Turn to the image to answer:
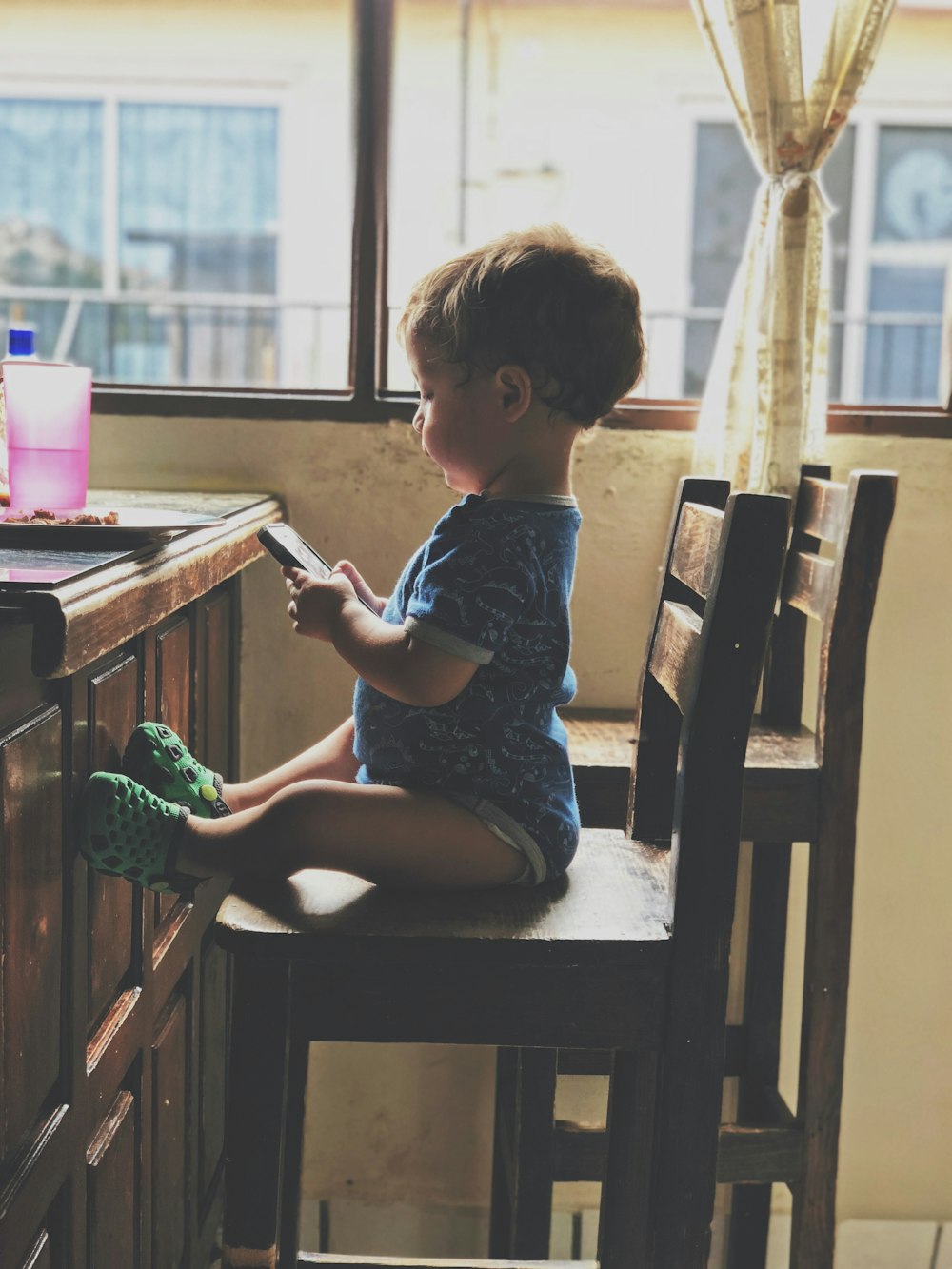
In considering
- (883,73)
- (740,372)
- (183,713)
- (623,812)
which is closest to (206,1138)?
(183,713)

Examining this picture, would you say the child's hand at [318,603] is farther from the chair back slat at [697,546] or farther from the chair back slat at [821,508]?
the chair back slat at [821,508]

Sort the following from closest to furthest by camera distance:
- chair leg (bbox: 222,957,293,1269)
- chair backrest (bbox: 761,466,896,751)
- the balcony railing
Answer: chair leg (bbox: 222,957,293,1269)
chair backrest (bbox: 761,466,896,751)
the balcony railing

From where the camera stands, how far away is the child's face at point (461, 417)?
119 cm

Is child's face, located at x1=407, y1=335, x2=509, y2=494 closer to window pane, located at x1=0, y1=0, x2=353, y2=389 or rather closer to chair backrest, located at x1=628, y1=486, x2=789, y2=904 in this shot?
chair backrest, located at x1=628, y1=486, x2=789, y2=904

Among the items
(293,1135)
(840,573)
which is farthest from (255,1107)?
(840,573)

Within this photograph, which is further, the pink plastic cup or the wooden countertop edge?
the pink plastic cup

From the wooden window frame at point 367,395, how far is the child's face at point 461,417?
775 mm

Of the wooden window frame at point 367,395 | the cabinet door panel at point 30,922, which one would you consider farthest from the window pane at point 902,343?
the cabinet door panel at point 30,922

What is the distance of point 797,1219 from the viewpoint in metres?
1.69

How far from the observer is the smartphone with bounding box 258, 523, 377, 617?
1.22 metres

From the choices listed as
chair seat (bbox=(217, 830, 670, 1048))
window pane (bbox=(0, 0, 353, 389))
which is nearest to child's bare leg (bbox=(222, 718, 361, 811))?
chair seat (bbox=(217, 830, 670, 1048))

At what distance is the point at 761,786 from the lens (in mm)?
1607

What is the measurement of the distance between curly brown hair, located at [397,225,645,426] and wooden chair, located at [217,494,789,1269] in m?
0.25

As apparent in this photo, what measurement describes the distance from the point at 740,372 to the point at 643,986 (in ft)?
3.59
